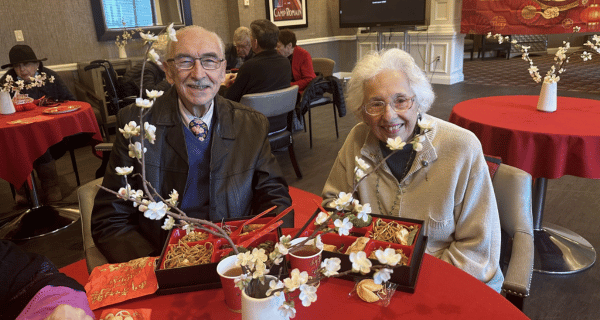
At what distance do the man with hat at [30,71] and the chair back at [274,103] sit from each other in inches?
87.2

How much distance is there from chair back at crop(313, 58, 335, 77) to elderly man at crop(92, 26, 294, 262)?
3849mm

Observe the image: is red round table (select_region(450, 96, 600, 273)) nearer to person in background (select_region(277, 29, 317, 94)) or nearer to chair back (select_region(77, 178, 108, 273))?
chair back (select_region(77, 178, 108, 273))

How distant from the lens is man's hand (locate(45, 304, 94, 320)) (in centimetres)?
82

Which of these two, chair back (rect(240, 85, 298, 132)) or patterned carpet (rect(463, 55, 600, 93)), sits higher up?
chair back (rect(240, 85, 298, 132))

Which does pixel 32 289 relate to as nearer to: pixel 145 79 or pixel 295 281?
pixel 295 281

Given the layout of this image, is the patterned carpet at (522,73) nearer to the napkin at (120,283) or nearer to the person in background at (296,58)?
the person in background at (296,58)

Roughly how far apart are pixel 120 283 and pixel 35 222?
2650mm

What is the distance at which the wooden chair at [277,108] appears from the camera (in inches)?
120

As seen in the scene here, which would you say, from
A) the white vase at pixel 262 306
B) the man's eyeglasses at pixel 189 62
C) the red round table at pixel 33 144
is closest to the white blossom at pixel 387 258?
the white vase at pixel 262 306

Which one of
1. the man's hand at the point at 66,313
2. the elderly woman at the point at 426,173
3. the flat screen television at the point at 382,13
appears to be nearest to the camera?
the man's hand at the point at 66,313

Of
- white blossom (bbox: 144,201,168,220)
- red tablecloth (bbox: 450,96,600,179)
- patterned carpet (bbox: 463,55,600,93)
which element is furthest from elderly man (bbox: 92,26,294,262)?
patterned carpet (bbox: 463,55,600,93)

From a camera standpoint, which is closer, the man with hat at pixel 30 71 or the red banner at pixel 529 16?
the man with hat at pixel 30 71

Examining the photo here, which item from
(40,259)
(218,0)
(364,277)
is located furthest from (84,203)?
(218,0)

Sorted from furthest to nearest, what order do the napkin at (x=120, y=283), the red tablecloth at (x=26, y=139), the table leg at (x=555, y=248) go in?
1. the red tablecloth at (x=26, y=139)
2. the table leg at (x=555, y=248)
3. the napkin at (x=120, y=283)
